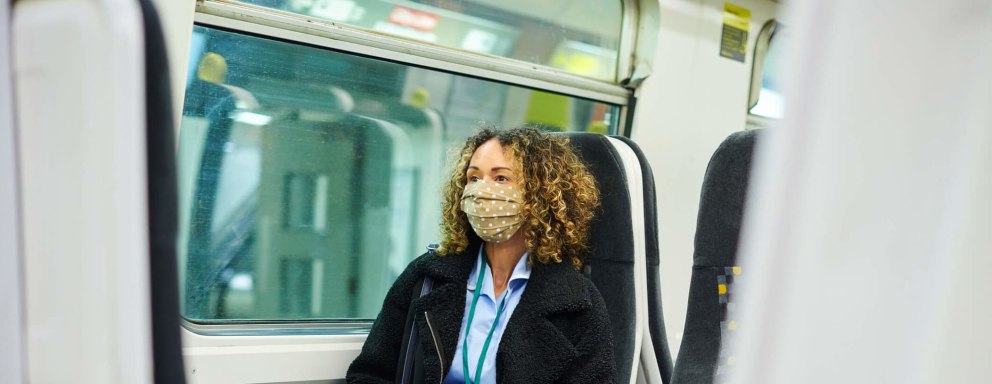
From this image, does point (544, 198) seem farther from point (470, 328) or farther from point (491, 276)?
point (470, 328)

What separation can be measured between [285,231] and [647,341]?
4.04 feet

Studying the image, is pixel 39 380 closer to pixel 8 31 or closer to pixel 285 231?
pixel 8 31

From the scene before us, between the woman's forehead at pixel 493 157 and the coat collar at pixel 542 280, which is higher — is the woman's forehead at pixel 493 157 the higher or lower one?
the higher one

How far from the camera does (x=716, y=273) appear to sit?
129 cm

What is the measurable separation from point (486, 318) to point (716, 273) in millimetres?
862

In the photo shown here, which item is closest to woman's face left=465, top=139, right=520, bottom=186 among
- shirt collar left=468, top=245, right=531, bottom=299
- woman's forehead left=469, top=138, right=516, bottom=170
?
woman's forehead left=469, top=138, right=516, bottom=170

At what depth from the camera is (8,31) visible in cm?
50

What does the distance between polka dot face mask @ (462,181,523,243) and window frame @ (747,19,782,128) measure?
1.66 m

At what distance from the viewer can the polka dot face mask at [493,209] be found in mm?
1946

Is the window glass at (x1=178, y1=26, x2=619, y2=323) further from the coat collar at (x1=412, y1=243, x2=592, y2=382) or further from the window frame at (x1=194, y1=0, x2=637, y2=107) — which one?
the coat collar at (x1=412, y1=243, x2=592, y2=382)

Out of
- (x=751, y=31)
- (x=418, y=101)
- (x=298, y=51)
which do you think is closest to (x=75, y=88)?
(x=298, y=51)

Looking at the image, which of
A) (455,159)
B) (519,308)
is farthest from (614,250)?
(455,159)

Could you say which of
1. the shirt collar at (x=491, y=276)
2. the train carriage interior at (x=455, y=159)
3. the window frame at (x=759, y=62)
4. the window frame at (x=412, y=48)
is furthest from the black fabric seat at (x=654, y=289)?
the window frame at (x=759, y=62)

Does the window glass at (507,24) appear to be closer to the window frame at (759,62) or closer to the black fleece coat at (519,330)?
the window frame at (759,62)
